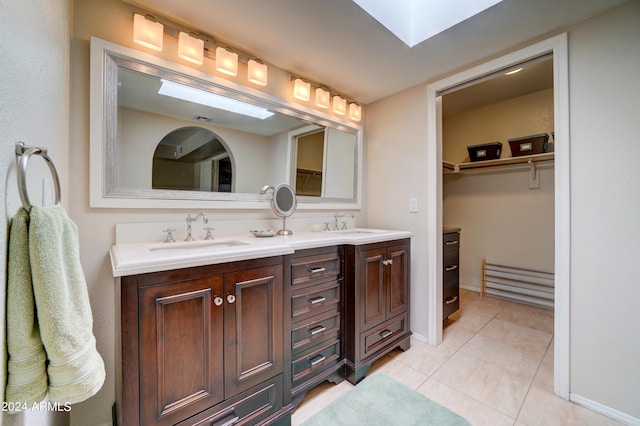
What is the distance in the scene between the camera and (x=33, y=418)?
0.69 m

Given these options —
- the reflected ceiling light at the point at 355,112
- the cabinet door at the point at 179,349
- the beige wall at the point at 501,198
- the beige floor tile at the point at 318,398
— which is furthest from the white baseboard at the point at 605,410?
the reflected ceiling light at the point at 355,112

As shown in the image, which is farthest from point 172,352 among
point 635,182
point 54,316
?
point 635,182

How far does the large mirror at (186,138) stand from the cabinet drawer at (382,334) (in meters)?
1.08

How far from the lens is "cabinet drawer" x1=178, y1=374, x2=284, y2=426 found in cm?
111

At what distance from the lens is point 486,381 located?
1.71 meters

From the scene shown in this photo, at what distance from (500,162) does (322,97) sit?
228 cm

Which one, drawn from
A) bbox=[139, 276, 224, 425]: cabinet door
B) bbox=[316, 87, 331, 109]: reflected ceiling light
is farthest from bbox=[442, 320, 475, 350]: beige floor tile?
bbox=[316, 87, 331, 109]: reflected ceiling light

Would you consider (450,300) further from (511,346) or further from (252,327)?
(252,327)

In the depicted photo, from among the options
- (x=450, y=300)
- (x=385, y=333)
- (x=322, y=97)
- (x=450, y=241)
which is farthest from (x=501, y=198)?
(x=322, y=97)

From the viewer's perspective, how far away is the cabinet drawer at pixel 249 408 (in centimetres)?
111

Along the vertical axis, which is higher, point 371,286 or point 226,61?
point 226,61

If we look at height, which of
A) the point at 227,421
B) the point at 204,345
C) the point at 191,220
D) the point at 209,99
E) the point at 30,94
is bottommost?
the point at 227,421

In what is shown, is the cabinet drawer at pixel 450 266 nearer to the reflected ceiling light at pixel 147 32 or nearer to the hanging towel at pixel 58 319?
the hanging towel at pixel 58 319

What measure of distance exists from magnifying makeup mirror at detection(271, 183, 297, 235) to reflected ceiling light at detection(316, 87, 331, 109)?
2.63 ft
